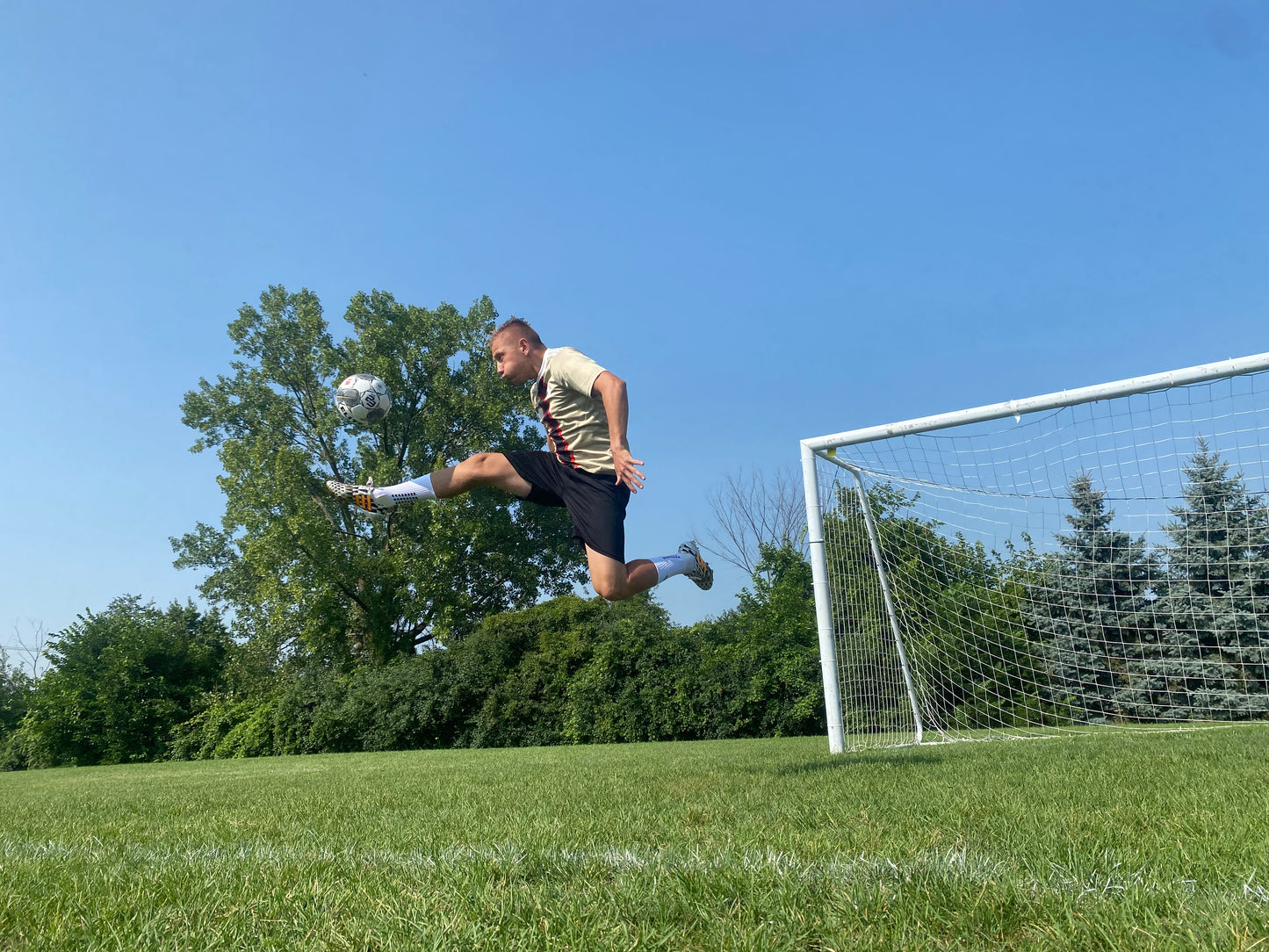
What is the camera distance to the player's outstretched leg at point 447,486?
5.58m

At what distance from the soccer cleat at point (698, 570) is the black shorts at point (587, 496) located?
131 cm

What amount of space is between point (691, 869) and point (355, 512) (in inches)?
1002

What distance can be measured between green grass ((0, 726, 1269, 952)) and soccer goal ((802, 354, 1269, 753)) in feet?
14.1

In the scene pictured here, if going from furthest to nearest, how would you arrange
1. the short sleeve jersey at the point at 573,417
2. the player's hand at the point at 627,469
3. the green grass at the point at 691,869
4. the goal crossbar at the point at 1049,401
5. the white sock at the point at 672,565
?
the goal crossbar at the point at 1049,401, the white sock at the point at 672,565, the short sleeve jersey at the point at 573,417, the player's hand at the point at 627,469, the green grass at the point at 691,869

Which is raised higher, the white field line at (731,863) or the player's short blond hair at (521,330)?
the player's short blond hair at (521,330)

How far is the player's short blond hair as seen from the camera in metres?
5.59

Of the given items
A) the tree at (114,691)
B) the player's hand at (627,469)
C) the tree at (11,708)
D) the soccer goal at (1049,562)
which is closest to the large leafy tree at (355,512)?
the tree at (114,691)

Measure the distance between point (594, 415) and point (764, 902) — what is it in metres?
3.80

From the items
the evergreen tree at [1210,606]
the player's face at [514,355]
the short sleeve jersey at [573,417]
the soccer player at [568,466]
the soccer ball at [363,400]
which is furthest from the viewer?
the evergreen tree at [1210,606]

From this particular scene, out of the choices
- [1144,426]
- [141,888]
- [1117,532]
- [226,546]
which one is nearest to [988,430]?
[1144,426]

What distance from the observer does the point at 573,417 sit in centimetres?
545

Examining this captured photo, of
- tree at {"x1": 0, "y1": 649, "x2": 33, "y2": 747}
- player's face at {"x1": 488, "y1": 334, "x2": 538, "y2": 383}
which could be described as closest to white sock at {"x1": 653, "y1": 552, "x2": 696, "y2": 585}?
player's face at {"x1": 488, "y1": 334, "x2": 538, "y2": 383}

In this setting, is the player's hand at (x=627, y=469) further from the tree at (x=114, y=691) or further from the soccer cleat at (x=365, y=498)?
the tree at (x=114, y=691)

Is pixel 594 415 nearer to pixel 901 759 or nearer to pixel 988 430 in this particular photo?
pixel 901 759
